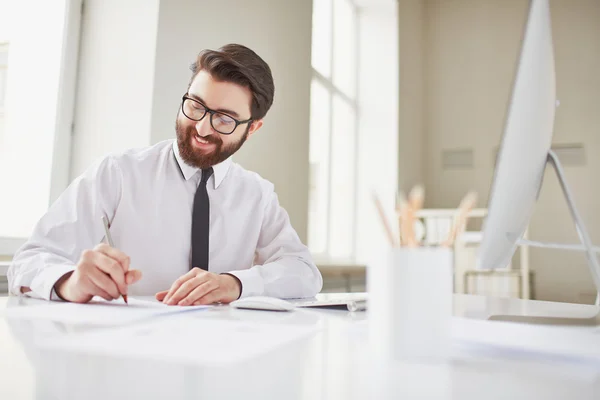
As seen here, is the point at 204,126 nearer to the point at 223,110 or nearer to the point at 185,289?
the point at 223,110

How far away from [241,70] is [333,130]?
2948mm

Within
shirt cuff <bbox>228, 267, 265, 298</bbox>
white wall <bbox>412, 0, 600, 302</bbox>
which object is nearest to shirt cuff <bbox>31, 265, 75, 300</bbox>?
shirt cuff <bbox>228, 267, 265, 298</bbox>

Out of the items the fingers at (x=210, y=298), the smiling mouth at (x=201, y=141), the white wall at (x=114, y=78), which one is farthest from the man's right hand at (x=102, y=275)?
the white wall at (x=114, y=78)

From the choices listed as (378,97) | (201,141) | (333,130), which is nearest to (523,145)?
(201,141)

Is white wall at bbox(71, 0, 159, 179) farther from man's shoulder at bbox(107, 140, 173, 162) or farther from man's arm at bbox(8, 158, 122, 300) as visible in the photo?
man's arm at bbox(8, 158, 122, 300)

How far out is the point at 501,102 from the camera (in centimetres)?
508

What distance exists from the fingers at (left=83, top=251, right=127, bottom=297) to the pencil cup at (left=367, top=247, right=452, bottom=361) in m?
0.53

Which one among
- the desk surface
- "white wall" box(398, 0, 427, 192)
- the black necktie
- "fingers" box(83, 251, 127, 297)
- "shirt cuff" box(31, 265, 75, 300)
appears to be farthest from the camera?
"white wall" box(398, 0, 427, 192)

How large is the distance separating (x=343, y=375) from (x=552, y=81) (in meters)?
0.71

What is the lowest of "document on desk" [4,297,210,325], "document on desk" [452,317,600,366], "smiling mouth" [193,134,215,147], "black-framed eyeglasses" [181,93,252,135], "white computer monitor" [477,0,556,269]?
"document on desk" [4,297,210,325]

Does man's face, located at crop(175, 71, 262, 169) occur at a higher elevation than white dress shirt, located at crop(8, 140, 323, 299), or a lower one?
higher

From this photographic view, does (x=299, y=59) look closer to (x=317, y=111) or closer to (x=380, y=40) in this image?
(x=317, y=111)

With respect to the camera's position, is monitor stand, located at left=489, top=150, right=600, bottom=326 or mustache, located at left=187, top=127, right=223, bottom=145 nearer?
monitor stand, located at left=489, top=150, right=600, bottom=326

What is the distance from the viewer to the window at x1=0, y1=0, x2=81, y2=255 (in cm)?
187
